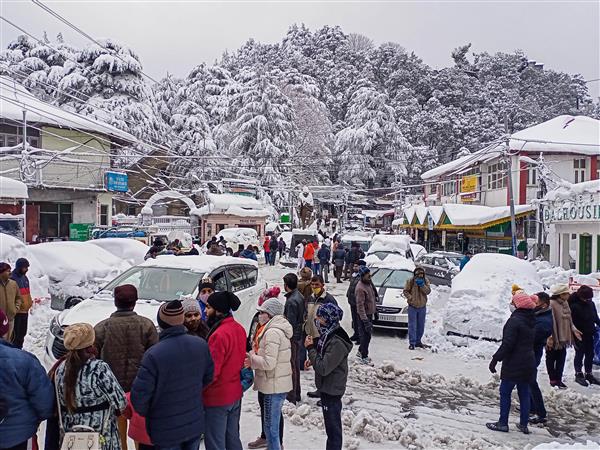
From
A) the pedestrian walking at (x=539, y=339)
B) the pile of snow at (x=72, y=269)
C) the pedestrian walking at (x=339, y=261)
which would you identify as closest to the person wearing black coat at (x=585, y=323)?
the pedestrian walking at (x=539, y=339)

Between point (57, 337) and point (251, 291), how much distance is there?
4.02 meters

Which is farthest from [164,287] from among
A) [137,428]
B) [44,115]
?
[44,115]

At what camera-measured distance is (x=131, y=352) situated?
16.8 ft

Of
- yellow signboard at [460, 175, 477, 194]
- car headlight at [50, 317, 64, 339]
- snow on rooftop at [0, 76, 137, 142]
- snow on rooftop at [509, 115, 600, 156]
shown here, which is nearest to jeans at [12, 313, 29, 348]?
car headlight at [50, 317, 64, 339]

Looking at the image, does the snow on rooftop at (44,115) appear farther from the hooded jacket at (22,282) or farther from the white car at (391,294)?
the hooded jacket at (22,282)

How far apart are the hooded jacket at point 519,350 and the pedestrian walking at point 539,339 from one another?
1.12 ft

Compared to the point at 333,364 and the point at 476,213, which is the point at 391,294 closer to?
the point at 333,364

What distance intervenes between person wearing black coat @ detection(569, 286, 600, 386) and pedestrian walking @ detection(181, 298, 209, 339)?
22.0 feet

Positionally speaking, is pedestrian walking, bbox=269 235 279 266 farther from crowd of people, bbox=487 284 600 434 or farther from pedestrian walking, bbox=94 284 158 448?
pedestrian walking, bbox=94 284 158 448

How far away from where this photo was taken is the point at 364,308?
1006cm

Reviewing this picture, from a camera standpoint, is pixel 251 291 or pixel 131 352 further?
pixel 251 291

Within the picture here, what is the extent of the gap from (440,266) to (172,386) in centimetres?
1882

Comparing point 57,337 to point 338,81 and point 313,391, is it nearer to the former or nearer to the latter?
point 313,391

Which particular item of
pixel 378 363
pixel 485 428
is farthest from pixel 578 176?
pixel 485 428
